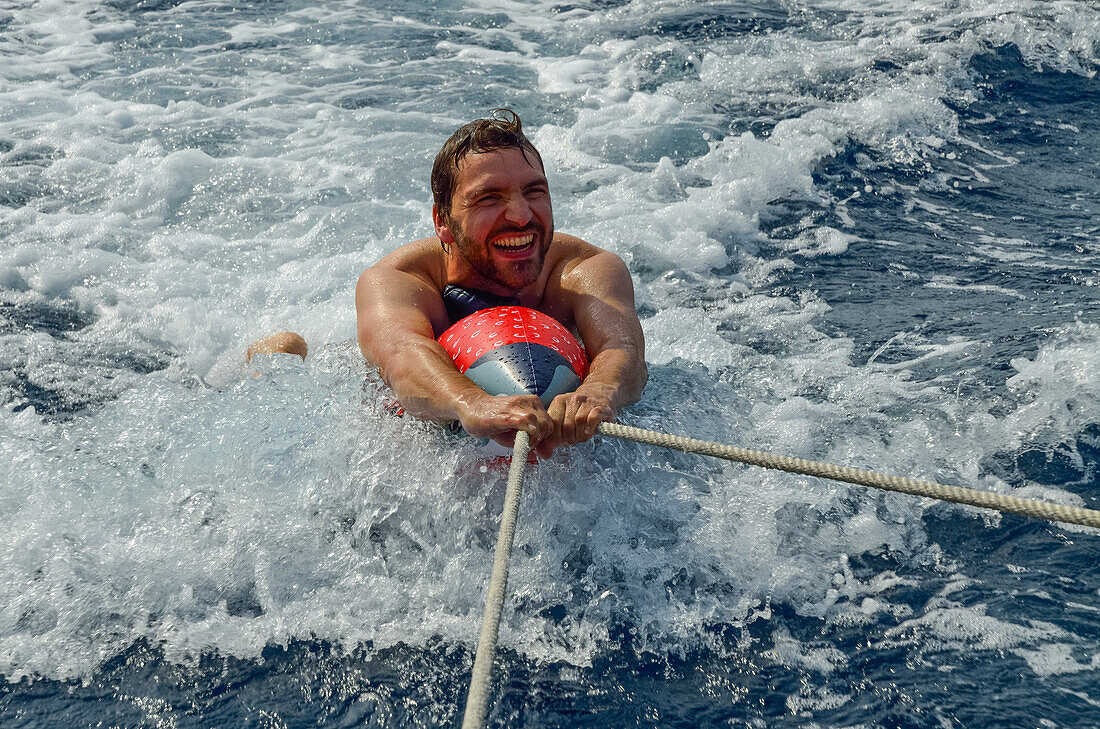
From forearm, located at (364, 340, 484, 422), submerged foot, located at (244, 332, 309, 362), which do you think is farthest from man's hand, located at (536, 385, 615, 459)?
submerged foot, located at (244, 332, 309, 362)

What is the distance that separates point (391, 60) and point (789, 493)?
6218mm

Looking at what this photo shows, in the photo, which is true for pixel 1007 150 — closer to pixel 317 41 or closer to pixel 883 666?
pixel 883 666

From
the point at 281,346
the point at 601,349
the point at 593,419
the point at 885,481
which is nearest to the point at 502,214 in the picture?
the point at 601,349

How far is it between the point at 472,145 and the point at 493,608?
1965 millimetres

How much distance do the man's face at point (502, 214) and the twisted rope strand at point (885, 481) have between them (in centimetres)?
100

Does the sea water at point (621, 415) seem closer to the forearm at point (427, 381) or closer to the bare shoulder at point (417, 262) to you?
the forearm at point (427, 381)

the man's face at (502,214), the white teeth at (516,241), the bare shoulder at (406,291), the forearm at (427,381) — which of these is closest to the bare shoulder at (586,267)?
the man's face at (502,214)

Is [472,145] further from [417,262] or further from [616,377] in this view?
[616,377]

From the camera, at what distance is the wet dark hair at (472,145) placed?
3.53 metres

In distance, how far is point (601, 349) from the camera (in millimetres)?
3516

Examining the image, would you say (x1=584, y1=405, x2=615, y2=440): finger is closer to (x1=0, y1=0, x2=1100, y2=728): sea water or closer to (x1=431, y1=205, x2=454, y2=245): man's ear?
(x1=0, y1=0, x2=1100, y2=728): sea water

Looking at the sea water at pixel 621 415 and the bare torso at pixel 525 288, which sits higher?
the bare torso at pixel 525 288

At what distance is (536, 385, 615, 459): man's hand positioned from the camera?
2.89m

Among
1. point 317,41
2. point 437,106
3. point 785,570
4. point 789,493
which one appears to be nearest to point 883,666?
point 785,570
